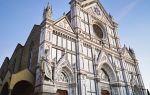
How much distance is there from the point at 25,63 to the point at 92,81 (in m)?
7.62

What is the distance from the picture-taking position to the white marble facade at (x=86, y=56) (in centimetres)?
1410

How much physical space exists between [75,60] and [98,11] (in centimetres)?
1141

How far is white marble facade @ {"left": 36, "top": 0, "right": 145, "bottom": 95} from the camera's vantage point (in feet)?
46.3

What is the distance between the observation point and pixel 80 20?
1953 centimetres

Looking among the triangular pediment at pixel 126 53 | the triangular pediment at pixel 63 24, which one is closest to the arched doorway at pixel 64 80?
the triangular pediment at pixel 63 24

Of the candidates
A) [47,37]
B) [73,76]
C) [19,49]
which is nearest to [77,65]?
[73,76]

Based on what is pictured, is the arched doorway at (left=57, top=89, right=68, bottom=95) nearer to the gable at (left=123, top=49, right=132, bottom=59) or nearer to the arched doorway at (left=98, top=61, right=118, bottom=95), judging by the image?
the arched doorway at (left=98, top=61, right=118, bottom=95)

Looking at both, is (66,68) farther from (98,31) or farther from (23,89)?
(98,31)

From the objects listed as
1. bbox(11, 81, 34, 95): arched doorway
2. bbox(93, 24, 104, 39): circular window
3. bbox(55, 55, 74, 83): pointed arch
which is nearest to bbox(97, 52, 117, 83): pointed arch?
bbox(93, 24, 104, 39): circular window

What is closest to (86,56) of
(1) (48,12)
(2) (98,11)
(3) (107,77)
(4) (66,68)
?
(4) (66,68)

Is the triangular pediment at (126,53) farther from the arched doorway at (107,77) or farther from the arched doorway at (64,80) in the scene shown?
the arched doorway at (64,80)

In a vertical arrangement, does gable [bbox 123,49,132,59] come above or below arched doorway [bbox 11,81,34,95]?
above

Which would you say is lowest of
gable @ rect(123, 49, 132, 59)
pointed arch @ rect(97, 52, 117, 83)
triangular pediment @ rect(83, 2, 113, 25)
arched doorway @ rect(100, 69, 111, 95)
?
arched doorway @ rect(100, 69, 111, 95)

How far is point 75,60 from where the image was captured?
52.6 ft
